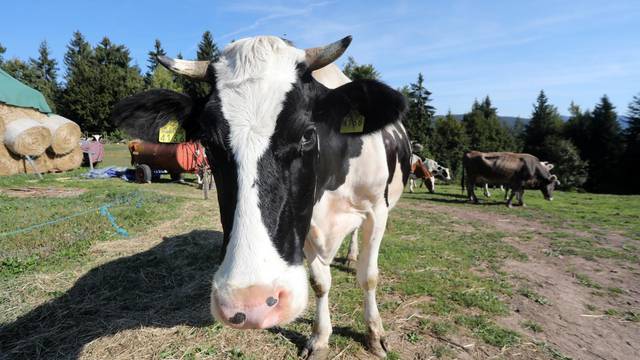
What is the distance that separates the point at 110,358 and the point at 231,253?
221 centimetres

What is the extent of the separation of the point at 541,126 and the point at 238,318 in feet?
158

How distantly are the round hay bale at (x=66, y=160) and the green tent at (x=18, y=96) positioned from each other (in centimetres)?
249

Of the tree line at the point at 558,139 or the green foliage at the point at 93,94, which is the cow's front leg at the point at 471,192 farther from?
the green foliage at the point at 93,94

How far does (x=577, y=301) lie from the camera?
4.38m

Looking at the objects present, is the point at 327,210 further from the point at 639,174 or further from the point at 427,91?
the point at 427,91

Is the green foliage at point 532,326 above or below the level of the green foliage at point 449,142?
below

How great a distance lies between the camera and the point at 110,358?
9.68ft

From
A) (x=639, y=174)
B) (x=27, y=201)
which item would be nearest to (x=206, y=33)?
(x=27, y=201)

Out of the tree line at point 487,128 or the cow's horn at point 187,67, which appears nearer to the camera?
the cow's horn at point 187,67

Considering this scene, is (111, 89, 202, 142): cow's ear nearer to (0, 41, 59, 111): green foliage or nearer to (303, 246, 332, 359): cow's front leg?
(303, 246, 332, 359): cow's front leg

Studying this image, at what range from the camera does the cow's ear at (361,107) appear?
2.33 meters

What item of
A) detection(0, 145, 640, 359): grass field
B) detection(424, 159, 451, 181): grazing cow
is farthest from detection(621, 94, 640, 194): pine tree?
detection(0, 145, 640, 359): grass field

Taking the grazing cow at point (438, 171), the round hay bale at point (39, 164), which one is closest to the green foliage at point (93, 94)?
the round hay bale at point (39, 164)

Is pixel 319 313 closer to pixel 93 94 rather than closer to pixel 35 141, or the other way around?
pixel 35 141
